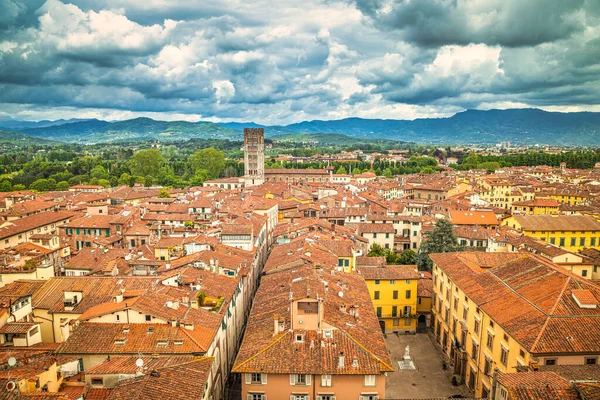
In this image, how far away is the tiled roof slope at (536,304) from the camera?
2555cm

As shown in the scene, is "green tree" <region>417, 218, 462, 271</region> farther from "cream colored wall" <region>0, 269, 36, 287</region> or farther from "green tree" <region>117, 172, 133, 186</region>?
"green tree" <region>117, 172, 133, 186</region>

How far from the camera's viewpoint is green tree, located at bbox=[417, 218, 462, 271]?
61031mm

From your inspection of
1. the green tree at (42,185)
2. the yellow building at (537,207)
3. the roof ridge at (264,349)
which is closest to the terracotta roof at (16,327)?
the roof ridge at (264,349)

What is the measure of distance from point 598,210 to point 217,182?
335 ft

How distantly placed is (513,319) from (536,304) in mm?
1892

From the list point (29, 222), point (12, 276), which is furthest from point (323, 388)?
point (29, 222)

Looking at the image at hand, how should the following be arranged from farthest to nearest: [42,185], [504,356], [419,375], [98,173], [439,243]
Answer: [98,173] → [42,185] → [439,243] → [419,375] → [504,356]

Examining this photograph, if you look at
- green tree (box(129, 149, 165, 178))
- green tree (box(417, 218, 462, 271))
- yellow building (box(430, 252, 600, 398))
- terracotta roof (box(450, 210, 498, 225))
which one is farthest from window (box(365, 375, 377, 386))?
green tree (box(129, 149, 165, 178))

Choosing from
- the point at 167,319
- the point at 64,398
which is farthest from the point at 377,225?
the point at 64,398

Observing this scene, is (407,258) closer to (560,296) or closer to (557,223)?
(557,223)

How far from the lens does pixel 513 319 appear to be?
2850 centimetres

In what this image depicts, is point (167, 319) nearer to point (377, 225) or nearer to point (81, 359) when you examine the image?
point (81, 359)

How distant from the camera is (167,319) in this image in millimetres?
26719

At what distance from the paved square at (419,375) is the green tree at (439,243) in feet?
61.3
